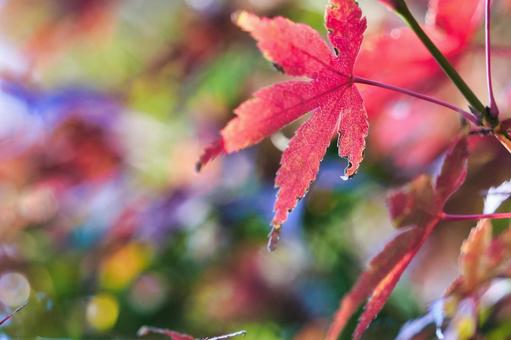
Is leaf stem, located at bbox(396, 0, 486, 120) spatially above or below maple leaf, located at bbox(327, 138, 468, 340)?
above

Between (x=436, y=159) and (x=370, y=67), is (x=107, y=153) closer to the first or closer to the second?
(x=436, y=159)

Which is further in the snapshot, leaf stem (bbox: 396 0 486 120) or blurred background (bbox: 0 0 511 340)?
blurred background (bbox: 0 0 511 340)

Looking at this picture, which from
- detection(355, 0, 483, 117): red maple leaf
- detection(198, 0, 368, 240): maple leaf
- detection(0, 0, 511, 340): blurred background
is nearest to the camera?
detection(198, 0, 368, 240): maple leaf

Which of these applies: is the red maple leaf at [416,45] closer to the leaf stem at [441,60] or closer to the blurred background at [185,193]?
the blurred background at [185,193]

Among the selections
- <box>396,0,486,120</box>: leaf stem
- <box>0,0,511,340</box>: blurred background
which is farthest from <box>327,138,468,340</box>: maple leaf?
<box>0,0,511,340</box>: blurred background

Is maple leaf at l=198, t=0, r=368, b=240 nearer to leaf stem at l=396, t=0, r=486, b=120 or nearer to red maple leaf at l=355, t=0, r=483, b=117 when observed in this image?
leaf stem at l=396, t=0, r=486, b=120

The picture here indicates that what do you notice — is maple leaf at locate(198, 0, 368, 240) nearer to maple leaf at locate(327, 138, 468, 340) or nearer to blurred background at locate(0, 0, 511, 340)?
maple leaf at locate(327, 138, 468, 340)

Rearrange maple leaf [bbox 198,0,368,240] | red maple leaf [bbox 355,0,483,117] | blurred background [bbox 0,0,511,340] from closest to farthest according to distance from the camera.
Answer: maple leaf [bbox 198,0,368,240] < red maple leaf [bbox 355,0,483,117] < blurred background [bbox 0,0,511,340]

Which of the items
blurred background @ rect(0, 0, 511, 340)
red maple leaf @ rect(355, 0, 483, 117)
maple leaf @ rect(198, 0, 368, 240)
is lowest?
maple leaf @ rect(198, 0, 368, 240)
